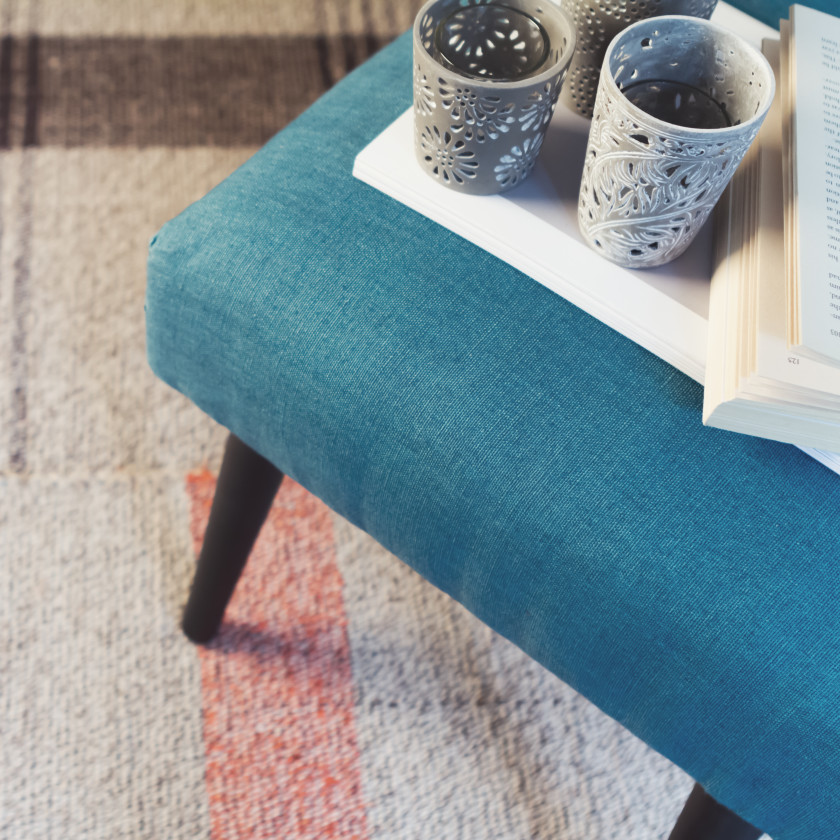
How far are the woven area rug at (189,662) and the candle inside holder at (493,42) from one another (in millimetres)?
406

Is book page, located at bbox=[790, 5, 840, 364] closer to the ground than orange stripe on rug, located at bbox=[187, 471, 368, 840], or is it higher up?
higher up

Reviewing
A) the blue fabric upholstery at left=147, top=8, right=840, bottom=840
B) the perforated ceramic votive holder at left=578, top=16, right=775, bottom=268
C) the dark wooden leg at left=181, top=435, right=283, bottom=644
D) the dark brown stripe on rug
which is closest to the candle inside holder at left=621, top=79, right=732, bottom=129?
the perforated ceramic votive holder at left=578, top=16, right=775, bottom=268

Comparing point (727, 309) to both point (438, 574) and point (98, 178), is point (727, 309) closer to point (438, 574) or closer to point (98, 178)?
point (438, 574)

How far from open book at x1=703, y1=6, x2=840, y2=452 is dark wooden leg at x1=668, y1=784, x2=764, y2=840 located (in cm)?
21

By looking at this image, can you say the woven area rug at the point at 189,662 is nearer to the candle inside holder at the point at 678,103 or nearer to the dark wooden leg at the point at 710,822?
the dark wooden leg at the point at 710,822

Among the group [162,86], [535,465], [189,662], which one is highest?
[535,465]

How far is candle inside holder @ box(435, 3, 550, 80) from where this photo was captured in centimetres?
45

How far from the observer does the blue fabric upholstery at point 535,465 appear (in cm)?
39

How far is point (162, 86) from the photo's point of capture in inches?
39.7

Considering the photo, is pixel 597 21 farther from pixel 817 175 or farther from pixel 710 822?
pixel 710 822

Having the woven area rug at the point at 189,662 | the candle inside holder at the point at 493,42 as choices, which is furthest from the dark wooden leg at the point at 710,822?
the candle inside holder at the point at 493,42

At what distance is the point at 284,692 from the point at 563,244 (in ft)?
1.34

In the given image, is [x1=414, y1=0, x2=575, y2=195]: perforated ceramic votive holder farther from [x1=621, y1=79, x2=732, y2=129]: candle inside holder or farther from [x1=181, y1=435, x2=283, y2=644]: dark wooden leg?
[x1=181, y1=435, x2=283, y2=644]: dark wooden leg

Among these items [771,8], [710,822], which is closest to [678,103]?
[771,8]
